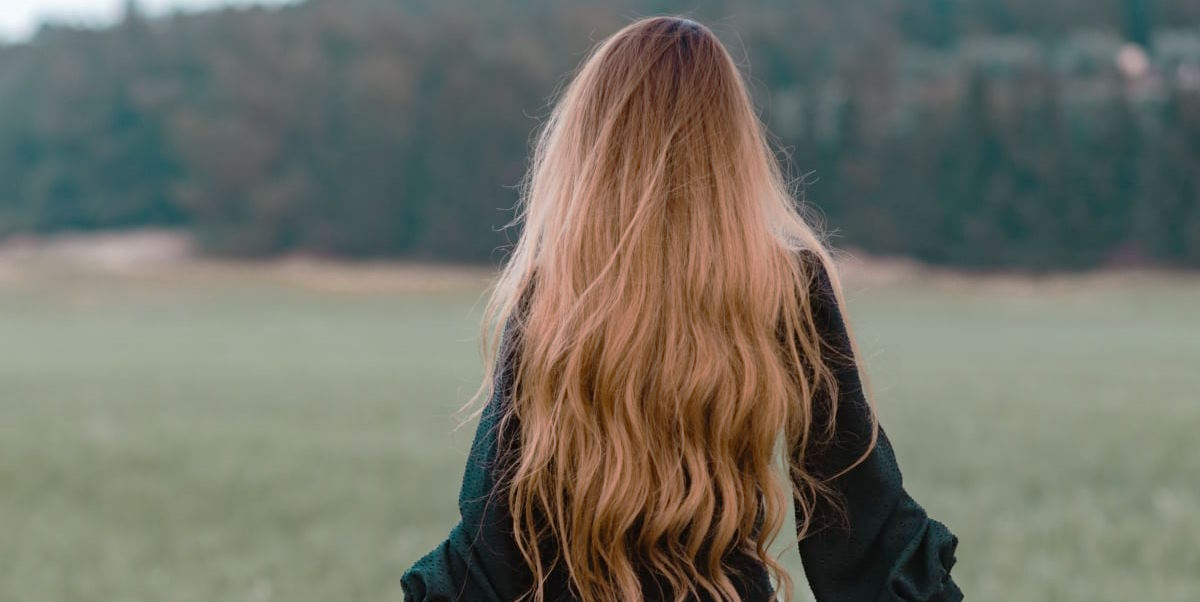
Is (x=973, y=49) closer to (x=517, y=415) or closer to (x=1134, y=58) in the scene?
(x=1134, y=58)

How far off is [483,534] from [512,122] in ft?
154

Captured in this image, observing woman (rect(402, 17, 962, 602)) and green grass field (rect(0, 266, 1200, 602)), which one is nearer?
woman (rect(402, 17, 962, 602))

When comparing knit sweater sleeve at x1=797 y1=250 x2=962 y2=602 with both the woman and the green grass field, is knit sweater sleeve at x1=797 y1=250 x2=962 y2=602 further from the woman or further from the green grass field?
the green grass field

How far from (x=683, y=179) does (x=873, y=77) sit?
49205 millimetres

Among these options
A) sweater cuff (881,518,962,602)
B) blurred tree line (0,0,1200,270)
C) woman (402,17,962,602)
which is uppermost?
woman (402,17,962,602)

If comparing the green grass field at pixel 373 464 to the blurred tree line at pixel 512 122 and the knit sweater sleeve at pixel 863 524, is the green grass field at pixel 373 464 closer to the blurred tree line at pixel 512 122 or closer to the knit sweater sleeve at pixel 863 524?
the knit sweater sleeve at pixel 863 524

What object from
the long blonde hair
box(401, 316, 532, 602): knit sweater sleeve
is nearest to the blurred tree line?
the long blonde hair

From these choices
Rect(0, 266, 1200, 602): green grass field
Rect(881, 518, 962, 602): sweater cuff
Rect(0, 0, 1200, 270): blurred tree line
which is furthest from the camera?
Rect(0, 0, 1200, 270): blurred tree line

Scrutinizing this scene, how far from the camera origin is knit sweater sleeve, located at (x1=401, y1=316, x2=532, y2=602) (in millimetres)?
2105

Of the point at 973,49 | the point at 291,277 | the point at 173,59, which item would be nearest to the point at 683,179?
the point at 291,277

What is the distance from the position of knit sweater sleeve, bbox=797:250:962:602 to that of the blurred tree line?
3979cm

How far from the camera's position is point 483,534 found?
212 cm

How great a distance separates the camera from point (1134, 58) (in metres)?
50.7

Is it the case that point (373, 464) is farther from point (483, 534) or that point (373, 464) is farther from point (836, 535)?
point (836, 535)
